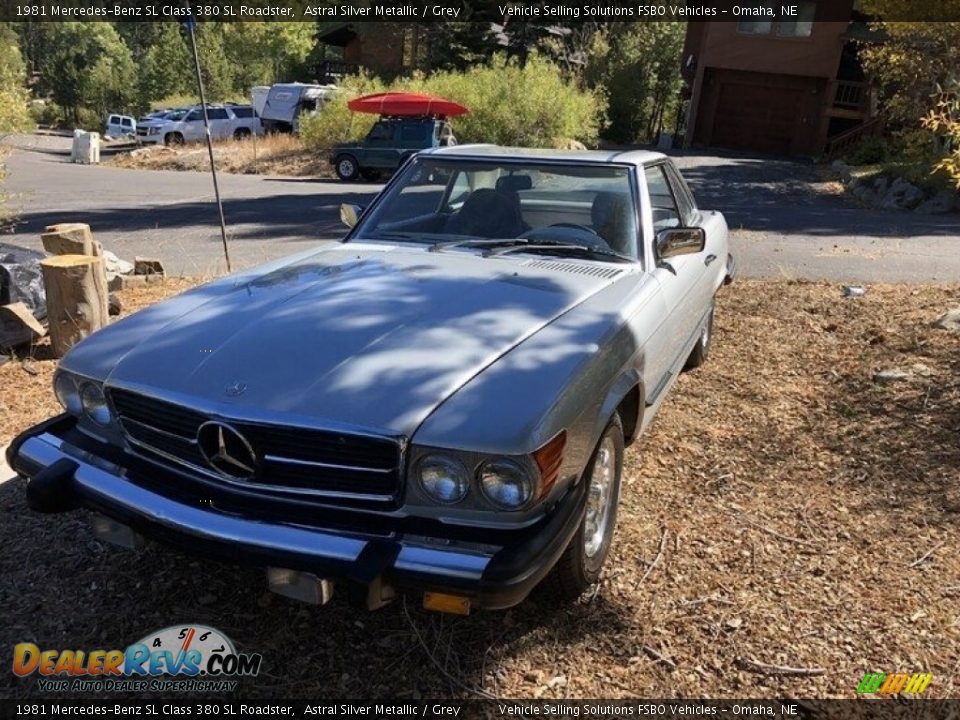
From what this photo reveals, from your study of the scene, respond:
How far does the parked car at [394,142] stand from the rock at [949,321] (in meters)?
14.7

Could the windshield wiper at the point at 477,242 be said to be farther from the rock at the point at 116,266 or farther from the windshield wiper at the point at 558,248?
the rock at the point at 116,266

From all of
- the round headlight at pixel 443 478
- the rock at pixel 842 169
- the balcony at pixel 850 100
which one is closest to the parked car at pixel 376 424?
the round headlight at pixel 443 478

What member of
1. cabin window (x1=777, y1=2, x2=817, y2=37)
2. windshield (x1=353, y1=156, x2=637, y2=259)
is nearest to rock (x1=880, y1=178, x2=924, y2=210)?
windshield (x1=353, y1=156, x2=637, y2=259)

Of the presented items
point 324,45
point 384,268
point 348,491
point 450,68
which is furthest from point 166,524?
point 324,45

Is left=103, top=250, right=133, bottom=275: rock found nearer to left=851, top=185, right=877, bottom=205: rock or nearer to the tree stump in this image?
the tree stump

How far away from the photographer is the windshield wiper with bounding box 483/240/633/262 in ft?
11.9

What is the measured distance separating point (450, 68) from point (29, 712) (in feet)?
100

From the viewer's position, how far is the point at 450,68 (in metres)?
30.1

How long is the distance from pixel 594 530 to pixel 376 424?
115 cm

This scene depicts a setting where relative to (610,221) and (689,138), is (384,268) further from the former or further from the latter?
(689,138)

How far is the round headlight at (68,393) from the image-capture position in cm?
276

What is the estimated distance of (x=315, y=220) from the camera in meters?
12.9

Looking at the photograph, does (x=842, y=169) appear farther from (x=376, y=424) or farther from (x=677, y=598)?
(x=376, y=424)

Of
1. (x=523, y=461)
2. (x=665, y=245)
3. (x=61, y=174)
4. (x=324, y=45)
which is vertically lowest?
(x=61, y=174)
